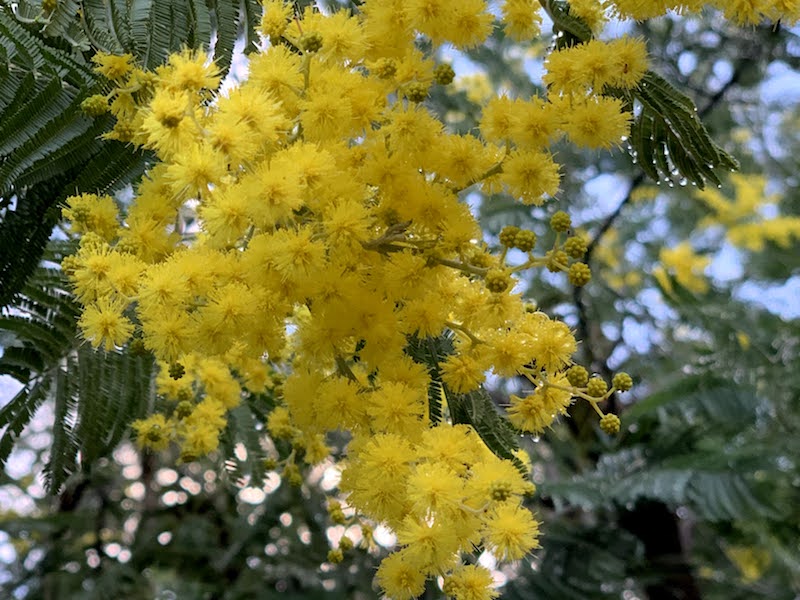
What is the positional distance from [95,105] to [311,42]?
35 centimetres

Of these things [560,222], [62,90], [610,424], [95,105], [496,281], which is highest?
[62,90]

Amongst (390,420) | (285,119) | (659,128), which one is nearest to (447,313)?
(390,420)

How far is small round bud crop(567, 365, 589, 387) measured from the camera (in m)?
1.38

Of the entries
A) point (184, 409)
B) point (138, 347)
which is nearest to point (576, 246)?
point (138, 347)

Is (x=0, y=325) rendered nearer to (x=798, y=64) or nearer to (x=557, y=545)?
(x=557, y=545)

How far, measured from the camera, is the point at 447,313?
1378 mm

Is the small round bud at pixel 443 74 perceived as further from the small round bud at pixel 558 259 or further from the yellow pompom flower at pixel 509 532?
the yellow pompom flower at pixel 509 532

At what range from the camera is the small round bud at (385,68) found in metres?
1.37

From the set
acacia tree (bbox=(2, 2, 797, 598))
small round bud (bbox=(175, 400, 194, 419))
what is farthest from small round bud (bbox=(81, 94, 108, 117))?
small round bud (bbox=(175, 400, 194, 419))

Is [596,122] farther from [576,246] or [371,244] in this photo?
[371,244]

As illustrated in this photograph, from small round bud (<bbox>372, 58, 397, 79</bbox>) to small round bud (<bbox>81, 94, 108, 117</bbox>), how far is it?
41cm

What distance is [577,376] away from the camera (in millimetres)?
1379

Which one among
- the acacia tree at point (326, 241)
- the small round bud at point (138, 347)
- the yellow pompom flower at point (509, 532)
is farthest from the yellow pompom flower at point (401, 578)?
the small round bud at point (138, 347)

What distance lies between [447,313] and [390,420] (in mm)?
196
